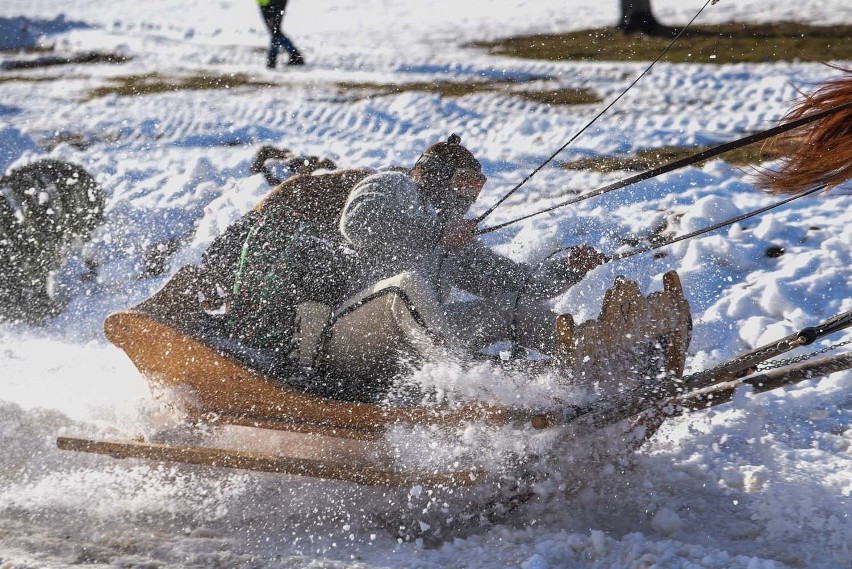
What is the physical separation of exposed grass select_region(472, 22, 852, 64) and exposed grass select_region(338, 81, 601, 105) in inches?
51.9

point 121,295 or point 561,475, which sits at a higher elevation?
point 561,475

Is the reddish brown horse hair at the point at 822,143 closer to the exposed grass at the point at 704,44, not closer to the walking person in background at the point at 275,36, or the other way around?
the exposed grass at the point at 704,44

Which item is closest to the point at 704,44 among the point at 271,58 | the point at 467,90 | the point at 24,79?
the point at 467,90

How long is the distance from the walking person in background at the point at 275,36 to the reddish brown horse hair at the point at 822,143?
320 inches

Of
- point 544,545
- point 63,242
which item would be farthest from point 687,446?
point 63,242

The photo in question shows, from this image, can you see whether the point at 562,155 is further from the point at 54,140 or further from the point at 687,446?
the point at 54,140

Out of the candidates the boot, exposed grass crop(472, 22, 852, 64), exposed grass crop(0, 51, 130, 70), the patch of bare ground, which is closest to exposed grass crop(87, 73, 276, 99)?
the boot

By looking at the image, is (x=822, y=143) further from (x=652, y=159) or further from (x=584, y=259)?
(x=652, y=159)

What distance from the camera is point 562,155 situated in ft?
21.6

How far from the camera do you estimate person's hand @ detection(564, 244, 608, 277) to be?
3.38 metres

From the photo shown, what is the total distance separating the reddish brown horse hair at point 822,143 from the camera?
8.28 feet

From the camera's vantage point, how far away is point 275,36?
1031 cm

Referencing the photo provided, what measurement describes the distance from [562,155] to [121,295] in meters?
3.24

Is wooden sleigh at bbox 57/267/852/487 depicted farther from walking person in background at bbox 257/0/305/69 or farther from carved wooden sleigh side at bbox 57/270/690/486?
walking person in background at bbox 257/0/305/69
